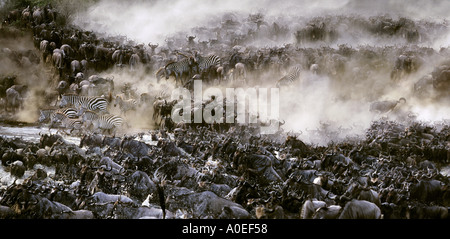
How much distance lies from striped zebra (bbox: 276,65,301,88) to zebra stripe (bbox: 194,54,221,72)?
11.9ft

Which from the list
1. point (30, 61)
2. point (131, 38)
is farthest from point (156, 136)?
point (131, 38)

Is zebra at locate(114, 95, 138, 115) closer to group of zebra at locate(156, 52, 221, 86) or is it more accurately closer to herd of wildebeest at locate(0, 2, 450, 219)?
herd of wildebeest at locate(0, 2, 450, 219)

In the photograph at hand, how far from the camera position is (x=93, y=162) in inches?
435

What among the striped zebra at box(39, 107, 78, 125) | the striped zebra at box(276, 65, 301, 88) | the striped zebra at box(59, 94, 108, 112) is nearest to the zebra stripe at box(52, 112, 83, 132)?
the striped zebra at box(39, 107, 78, 125)

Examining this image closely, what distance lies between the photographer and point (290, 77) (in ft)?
66.2

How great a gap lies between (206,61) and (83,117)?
25.9 feet

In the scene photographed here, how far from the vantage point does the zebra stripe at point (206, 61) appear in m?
20.6

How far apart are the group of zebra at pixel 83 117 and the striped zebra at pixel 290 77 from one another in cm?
835

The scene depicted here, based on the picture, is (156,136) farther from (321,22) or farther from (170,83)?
(321,22)

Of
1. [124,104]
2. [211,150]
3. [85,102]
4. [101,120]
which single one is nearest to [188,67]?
[124,104]

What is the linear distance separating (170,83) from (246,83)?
398 centimetres

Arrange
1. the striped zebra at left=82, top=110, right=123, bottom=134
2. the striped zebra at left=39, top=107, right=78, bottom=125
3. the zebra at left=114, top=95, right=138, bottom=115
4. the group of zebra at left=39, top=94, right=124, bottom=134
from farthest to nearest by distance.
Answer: the zebra at left=114, top=95, right=138, bottom=115, the striped zebra at left=39, top=107, right=78, bottom=125, the striped zebra at left=82, top=110, right=123, bottom=134, the group of zebra at left=39, top=94, right=124, bottom=134

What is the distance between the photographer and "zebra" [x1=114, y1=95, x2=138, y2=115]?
17.3 metres

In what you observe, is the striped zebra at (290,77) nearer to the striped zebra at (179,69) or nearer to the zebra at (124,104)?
the striped zebra at (179,69)
